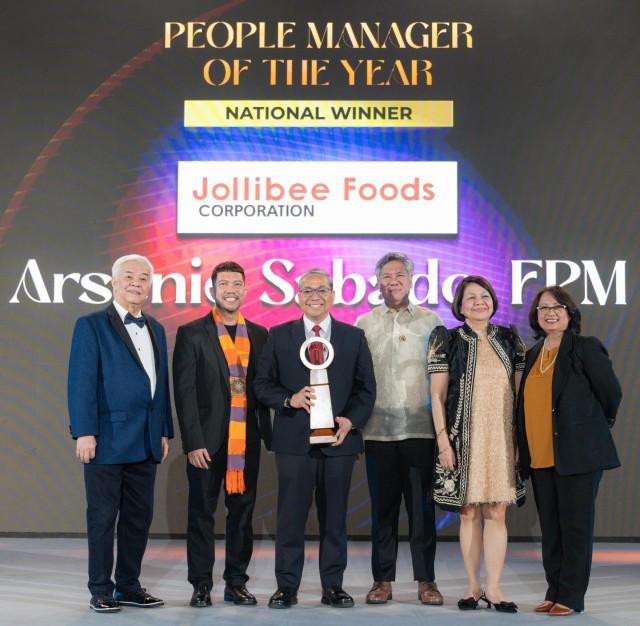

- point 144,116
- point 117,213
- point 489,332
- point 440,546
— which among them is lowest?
point 440,546

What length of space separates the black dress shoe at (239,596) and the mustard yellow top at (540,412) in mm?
1359

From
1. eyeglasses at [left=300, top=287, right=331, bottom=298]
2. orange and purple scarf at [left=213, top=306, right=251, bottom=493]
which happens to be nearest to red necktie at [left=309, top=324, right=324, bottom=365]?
eyeglasses at [left=300, top=287, right=331, bottom=298]

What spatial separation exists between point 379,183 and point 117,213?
5.69 ft

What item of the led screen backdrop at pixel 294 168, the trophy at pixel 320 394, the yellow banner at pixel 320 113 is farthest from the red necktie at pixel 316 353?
the yellow banner at pixel 320 113

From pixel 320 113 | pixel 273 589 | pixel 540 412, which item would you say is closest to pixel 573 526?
pixel 540 412

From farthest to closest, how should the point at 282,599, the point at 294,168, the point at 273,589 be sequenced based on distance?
1. the point at 294,168
2. the point at 273,589
3. the point at 282,599

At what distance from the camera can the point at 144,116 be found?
5.92 m

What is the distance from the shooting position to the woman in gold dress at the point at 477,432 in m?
3.79

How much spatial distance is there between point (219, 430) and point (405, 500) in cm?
89

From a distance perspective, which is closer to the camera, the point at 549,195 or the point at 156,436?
the point at 156,436

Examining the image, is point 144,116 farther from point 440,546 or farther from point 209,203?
point 440,546

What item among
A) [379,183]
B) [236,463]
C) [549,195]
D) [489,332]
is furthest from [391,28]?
[236,463]

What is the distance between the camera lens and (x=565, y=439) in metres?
3.71

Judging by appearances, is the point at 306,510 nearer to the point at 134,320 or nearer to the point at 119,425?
the point at 119,425
